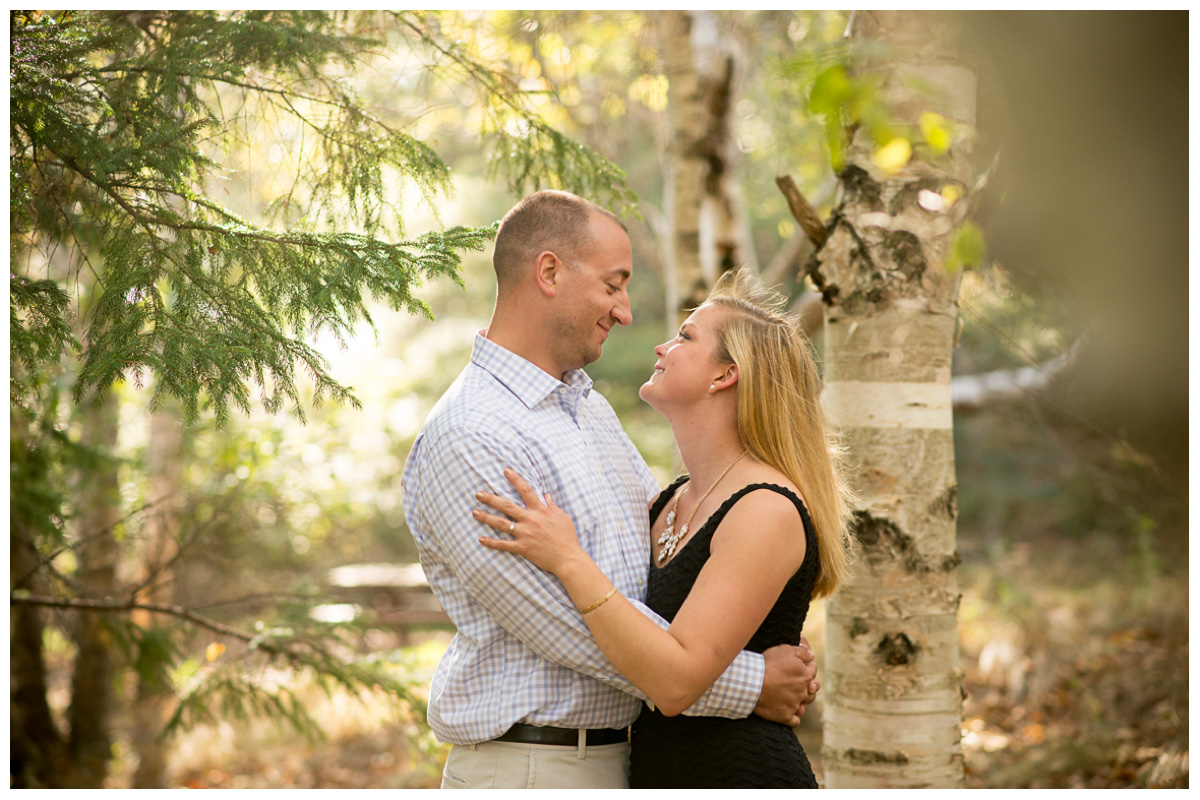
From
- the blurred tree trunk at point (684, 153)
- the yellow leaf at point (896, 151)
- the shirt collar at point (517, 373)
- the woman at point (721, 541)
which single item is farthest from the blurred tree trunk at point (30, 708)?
the yellow leaf at point (896, 151)

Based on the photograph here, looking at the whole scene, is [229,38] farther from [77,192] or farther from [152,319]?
[152,319]

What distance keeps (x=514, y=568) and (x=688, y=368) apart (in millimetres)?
695

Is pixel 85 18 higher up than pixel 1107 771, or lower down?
higher up

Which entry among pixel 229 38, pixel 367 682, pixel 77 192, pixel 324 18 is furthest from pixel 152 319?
pixel 367 682

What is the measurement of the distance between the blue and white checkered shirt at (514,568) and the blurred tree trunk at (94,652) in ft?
15.3

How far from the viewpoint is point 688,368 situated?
2.14 meters

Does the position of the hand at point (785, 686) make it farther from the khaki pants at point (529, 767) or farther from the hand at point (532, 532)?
the hand at point (532, 532)

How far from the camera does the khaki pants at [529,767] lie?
1881 mm

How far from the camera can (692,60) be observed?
4945mm

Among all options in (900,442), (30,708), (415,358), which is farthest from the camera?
(415,358)

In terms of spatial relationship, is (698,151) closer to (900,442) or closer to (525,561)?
(900,442)

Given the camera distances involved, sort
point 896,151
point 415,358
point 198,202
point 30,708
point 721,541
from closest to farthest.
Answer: point 896,151 < point 721,541 < point 198,202 < point 30,708 < point 415,358

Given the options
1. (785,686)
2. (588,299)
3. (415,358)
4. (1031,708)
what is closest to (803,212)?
(588,299)

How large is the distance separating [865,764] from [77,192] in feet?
9.06
